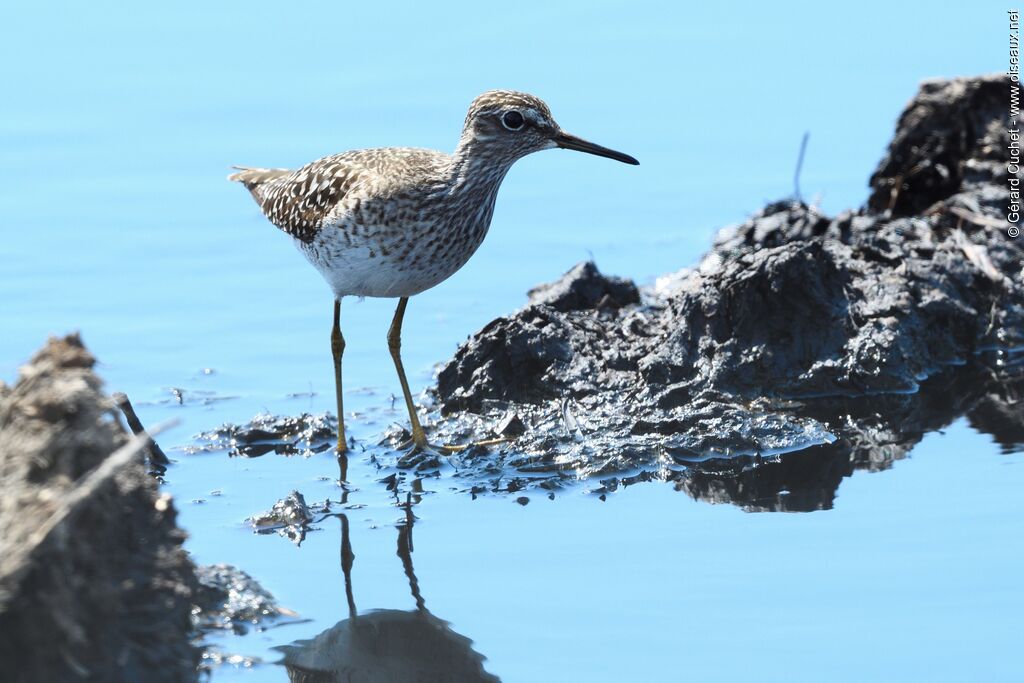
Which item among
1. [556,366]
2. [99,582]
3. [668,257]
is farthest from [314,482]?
[668,257]

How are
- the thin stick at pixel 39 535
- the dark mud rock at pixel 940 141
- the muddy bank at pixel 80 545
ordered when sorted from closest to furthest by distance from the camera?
the thin stick at pixel 39 535 → the muddy bank at pixel 80 545 → the dark mud rock at pixel 940 141

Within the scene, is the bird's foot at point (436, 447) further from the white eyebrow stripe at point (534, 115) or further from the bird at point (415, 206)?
the white eyebrow stripe at point (534, 115)

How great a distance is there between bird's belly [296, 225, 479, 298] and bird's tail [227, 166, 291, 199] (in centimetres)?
141

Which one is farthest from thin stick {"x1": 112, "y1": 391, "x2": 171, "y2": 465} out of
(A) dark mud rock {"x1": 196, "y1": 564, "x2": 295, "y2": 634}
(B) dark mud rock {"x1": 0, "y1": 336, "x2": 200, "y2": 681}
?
(B) dark mud rock {"x1": 0, "y1": 336, "x2": 200, "y2": 681}

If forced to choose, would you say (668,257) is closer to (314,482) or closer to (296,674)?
(314,482)

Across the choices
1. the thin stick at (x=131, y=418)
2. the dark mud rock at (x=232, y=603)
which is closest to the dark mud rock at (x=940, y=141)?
the thin stick at (x=131, y=418)

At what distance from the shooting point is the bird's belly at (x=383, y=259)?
7.87 meters

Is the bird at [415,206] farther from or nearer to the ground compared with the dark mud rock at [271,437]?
farther from the ground

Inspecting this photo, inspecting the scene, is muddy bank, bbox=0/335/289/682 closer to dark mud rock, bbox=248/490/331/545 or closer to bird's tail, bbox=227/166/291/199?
dark mud rock, bbox=248/490/331/545

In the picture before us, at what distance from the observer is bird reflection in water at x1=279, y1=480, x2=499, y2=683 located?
5.43m

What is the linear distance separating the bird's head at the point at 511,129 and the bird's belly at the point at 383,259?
24.7 inches

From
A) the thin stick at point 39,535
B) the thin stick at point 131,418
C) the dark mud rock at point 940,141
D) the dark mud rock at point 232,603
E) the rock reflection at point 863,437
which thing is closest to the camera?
the thin stick at point 39,535

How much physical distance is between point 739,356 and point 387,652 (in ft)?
11.1

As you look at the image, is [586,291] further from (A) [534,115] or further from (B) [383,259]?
(B) [383,259]
